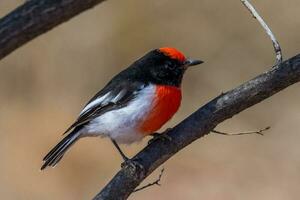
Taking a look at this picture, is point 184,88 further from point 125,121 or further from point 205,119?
point 205,119

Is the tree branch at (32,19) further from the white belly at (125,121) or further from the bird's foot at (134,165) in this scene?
the white belly at (125,121)

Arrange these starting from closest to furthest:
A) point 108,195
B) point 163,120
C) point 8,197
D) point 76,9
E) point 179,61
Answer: point 76,9 → point 108,195 → point 163,120 → point 179,61 → point 8,197

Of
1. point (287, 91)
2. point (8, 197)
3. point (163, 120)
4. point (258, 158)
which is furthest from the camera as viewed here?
point (287, 91)

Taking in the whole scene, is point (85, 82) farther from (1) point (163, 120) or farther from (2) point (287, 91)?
(1) point (163, 120)

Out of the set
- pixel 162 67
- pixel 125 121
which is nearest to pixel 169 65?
pixel 162 67

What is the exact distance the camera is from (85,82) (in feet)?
37.2

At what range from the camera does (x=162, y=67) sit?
5500 mm

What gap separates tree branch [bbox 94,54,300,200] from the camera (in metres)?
3.85

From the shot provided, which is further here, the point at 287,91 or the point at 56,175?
the point at 287,91

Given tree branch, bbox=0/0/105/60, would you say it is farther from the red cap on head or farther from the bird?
the red cap on head

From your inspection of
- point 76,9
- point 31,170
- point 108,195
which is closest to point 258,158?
point 31,170

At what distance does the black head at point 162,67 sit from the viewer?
5.42m

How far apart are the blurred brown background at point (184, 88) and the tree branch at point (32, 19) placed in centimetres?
746

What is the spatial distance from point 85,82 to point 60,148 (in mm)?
6150
